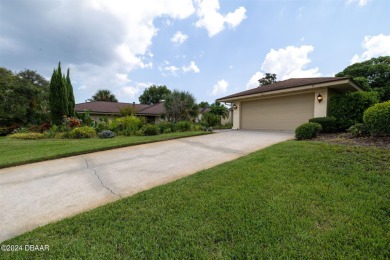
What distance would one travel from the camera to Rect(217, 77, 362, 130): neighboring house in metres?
9.14

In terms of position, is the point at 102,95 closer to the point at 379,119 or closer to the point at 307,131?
the point at 307,131

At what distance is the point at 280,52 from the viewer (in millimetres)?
12867

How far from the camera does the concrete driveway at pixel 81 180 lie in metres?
2.59

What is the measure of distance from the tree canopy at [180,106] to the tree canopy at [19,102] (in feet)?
35.6

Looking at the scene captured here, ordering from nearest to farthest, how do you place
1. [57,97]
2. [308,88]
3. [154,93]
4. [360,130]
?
[360,130] → [308,88] → [57,97] → [154,93]

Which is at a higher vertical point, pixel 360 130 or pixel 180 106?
pixel 180 106

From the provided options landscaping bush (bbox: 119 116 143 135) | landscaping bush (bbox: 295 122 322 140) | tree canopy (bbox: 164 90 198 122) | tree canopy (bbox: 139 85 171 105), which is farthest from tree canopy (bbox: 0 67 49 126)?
tree canopy (bbox: 139 85 171 105)

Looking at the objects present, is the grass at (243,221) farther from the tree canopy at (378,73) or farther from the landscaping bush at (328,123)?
the tree canopy at (378,73)

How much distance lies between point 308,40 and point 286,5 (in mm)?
3808

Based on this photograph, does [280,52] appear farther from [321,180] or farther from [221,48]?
[321,180]

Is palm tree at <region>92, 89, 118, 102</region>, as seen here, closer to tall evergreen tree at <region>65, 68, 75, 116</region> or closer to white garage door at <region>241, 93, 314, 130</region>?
tall evergreen tree at <region>65, 68, 75, 116</region>

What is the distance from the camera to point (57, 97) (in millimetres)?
12547

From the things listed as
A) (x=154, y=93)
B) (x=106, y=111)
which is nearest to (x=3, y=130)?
(x=106, y=111)

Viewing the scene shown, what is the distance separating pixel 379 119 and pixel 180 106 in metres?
12.4
